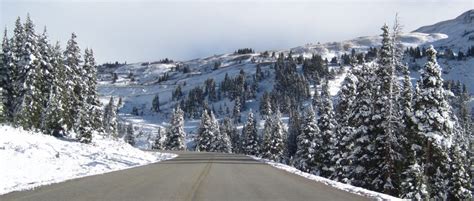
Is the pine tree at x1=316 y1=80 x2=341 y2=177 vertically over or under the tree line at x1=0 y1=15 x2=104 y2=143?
under

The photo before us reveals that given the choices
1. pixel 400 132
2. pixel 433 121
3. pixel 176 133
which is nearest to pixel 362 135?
pixel 400 132

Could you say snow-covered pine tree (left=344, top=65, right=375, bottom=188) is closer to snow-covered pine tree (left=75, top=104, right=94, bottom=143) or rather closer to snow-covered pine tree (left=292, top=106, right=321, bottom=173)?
snow-covered pine tree (left=292, top=106, right=321, bottom=173)

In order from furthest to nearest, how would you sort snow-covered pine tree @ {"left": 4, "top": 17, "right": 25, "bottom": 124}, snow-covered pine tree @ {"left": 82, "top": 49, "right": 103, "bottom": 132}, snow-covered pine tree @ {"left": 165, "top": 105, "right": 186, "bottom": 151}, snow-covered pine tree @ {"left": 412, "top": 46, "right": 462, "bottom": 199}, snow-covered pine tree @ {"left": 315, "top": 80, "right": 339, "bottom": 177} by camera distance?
snow-covered pine tree @ {"left": 165, "top": 105, "right": 186, "bottom": 151} → snow-covered pine tree @ {"left": 82, "top": 49, "right": 103, "bottom": 132} → snow-covered pine tree @ {"left": 4, "top": 17, "right": 25, "bottom": 124} → snow-covered pine tree @ {"left": 315, "top": 80, "right": 339, "bottom": 177} → snow-covered pine tree @ {"left": 412, "top": 46, "right": 462, "bottom": 199}

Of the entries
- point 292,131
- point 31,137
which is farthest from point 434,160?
point 292,131

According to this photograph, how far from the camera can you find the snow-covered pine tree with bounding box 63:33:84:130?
57156 millimetres

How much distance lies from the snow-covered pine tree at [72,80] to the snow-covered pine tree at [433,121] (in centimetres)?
4101

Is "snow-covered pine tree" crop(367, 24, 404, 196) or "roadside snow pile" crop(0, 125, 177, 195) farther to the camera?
"snow-covered pine tree" crop(367, 24, 404, 196)

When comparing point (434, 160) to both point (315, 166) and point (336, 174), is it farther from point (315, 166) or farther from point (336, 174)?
point (315, 166)

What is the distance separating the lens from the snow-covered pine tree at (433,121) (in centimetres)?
2990

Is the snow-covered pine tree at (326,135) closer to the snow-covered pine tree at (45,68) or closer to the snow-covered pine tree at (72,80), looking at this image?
the snow-covered pine tree at (72,80)

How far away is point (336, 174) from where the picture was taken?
133 feet

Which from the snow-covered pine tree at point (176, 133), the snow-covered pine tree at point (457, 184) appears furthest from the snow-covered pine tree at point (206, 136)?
the snow-covered pine tree at point (457, 184)

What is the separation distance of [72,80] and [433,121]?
4390cm

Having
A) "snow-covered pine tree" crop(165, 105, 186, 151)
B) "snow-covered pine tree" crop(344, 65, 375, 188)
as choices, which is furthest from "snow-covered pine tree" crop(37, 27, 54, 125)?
"snow-covered pine tree" crop(165, 105, 186, 151)
